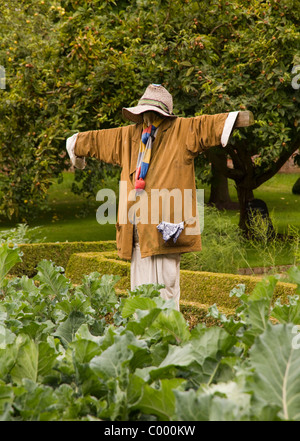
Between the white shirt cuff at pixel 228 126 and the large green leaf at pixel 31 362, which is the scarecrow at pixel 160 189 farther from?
the large green leaf at pixel 31 362

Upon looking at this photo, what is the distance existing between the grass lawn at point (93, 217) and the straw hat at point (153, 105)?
5091 millimetres

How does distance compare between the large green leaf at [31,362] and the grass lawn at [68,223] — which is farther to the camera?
the grass lawn at [68,223]

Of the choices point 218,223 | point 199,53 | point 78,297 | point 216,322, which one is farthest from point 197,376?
point 199,53

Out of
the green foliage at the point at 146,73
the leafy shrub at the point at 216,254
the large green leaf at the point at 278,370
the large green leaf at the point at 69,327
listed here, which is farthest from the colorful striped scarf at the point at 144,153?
the green foliage at the point at 146,73

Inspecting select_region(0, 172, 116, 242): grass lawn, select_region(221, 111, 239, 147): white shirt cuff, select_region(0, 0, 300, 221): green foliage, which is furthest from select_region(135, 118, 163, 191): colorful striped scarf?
select_region(0, 172, 116, 242): grass lawn

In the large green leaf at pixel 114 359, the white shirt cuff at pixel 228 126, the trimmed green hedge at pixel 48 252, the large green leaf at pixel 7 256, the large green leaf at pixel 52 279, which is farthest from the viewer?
the trimmed green hedge at pixel 48 252

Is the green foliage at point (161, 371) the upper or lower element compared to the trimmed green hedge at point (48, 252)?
Result: upper

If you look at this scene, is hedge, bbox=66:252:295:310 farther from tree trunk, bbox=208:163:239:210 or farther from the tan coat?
tree trunk, bbox=208:163:239:210

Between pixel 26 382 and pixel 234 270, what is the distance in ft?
23.5

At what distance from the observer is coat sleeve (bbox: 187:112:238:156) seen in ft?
15.5

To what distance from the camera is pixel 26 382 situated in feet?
5.23

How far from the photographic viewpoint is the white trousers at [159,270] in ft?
16.6

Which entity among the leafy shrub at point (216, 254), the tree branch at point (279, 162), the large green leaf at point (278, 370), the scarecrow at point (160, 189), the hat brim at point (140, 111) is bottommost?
the leafy shrub at point (216, 254)
